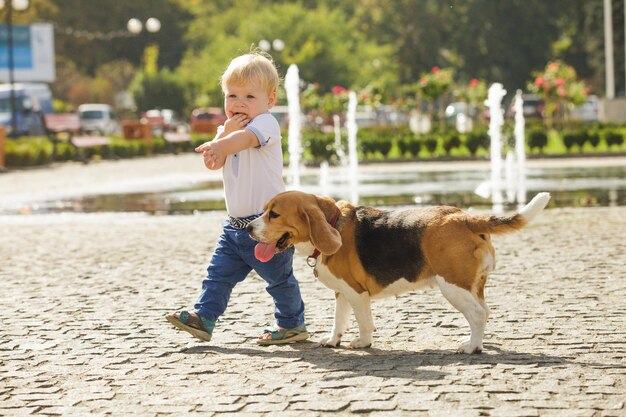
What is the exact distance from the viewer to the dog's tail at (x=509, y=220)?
6.15 metres

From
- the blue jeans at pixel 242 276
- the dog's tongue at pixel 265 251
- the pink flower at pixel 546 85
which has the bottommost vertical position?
the blue jeans at pixel 242 276

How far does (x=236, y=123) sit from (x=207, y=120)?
178ft

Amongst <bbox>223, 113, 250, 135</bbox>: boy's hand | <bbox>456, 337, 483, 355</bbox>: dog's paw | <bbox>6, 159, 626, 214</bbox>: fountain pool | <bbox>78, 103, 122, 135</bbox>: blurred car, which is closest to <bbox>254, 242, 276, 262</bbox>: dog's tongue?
<bbox>223, 113, 250, 135</bbox>: boy's hand

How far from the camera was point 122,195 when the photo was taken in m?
20.9

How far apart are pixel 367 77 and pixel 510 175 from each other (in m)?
50.8

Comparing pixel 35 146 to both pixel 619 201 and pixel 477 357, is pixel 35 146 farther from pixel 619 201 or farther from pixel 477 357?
pixel 477 357

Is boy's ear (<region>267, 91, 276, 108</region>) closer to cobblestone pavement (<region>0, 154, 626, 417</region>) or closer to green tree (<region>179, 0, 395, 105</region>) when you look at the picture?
cobblestone pavement (<region>0, 154, 626, 417</region>)

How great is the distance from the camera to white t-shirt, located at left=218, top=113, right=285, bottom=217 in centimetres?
672

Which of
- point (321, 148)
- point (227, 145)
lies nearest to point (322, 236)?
point (227, 145)

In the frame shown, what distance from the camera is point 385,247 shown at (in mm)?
6352

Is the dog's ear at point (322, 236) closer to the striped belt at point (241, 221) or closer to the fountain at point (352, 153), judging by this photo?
the striped belt at point (241, 221)

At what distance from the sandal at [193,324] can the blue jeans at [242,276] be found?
0.16ft

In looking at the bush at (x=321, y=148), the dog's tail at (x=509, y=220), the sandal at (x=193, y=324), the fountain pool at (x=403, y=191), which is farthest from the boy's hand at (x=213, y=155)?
the bush at (x=321, y=148)

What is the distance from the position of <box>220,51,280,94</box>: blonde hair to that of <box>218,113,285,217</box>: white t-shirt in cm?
18
